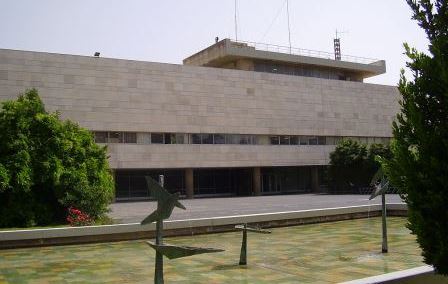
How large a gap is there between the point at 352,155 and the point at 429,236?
1559 inches

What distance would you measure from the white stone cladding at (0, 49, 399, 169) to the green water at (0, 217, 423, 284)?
939 inches

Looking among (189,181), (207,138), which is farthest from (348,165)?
(189,181)

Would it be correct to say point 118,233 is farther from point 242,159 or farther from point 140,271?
point 242,159

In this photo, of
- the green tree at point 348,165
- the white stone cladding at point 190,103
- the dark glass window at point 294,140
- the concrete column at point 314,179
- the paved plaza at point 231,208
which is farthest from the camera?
the concrete column at point 314,179

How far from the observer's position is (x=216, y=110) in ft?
142

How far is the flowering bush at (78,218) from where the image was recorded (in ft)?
54.9

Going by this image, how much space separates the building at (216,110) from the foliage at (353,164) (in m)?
4.03

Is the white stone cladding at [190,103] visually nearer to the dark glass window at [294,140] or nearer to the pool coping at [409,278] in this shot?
the dark glass window at [294,140]

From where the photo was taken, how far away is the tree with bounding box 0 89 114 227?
691 inches

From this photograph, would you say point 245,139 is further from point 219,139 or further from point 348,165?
point 348,165

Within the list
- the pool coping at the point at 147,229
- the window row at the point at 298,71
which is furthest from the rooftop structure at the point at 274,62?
the pool coping at the point at 147,229

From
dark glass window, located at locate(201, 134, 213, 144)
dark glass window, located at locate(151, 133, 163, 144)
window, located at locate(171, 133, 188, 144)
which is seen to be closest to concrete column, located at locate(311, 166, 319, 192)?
dark glass window, located at locate(201, 134, 213, 144)

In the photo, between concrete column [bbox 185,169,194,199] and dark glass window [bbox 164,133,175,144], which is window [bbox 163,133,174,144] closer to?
dark glass window [bbox 164,133,175,144]

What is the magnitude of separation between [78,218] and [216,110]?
27396 millimetres
